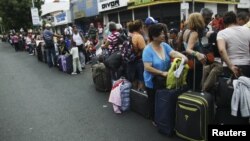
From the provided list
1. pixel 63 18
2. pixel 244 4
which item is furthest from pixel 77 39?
pixel 63 18

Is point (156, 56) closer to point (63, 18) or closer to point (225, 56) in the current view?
point (225, 56)

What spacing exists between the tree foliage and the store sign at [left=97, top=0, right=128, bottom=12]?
10296 millimetres

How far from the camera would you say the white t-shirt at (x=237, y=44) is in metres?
4.54

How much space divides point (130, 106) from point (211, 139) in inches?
96.1

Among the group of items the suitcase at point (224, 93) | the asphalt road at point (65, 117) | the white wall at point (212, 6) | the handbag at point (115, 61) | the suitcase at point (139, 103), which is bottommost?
the asphalt road at point (65, 117)

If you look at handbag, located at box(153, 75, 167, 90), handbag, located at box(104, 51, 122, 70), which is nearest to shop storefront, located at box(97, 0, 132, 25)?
handbag, located at box(104, 51, 122, 70)

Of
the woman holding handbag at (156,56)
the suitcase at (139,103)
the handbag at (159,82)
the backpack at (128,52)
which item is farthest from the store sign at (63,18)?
the handbag at (159,82)

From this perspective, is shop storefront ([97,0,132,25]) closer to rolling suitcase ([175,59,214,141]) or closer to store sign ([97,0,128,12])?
store sign ([97,0,128,12])

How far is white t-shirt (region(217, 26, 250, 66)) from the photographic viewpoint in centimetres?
454

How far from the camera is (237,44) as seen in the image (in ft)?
14.9

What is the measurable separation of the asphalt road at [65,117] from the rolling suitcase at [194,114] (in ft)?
1.16

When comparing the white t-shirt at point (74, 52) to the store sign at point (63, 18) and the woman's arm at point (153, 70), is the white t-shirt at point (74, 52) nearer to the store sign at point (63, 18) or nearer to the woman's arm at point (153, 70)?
the woman's arm at point (153, 70)

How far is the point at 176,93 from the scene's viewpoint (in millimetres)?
4723

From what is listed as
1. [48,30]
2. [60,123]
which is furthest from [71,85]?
[48,30]
